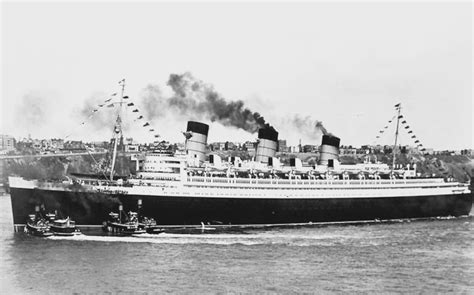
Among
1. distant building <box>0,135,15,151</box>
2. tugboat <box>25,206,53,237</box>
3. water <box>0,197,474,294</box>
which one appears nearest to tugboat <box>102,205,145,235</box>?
water <box>0,197,474,294</box>

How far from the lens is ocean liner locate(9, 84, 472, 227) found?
49844 millimetres

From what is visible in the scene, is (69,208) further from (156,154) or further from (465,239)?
(465,239)

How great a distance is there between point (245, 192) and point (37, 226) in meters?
16.5

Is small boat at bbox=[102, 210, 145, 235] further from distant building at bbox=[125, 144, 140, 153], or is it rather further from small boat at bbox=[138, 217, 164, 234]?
distant building at bbox=[125, 144, 140, 153]

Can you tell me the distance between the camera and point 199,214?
A: 2066 inches

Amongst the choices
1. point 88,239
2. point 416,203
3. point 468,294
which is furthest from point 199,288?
point 416,203

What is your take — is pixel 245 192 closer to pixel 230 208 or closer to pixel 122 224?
pixel 230 208

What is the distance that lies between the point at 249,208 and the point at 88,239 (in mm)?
14611

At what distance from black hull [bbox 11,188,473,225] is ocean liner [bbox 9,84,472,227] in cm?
7

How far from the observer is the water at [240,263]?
106 feet

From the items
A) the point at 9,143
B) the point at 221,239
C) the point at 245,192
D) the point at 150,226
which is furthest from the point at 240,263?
the point at 9,143

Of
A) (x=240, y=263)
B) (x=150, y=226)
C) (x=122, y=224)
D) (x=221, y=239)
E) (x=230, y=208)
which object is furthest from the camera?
(x=230, y=208)

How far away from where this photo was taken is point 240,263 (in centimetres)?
3762

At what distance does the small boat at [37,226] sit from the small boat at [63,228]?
0.36m
